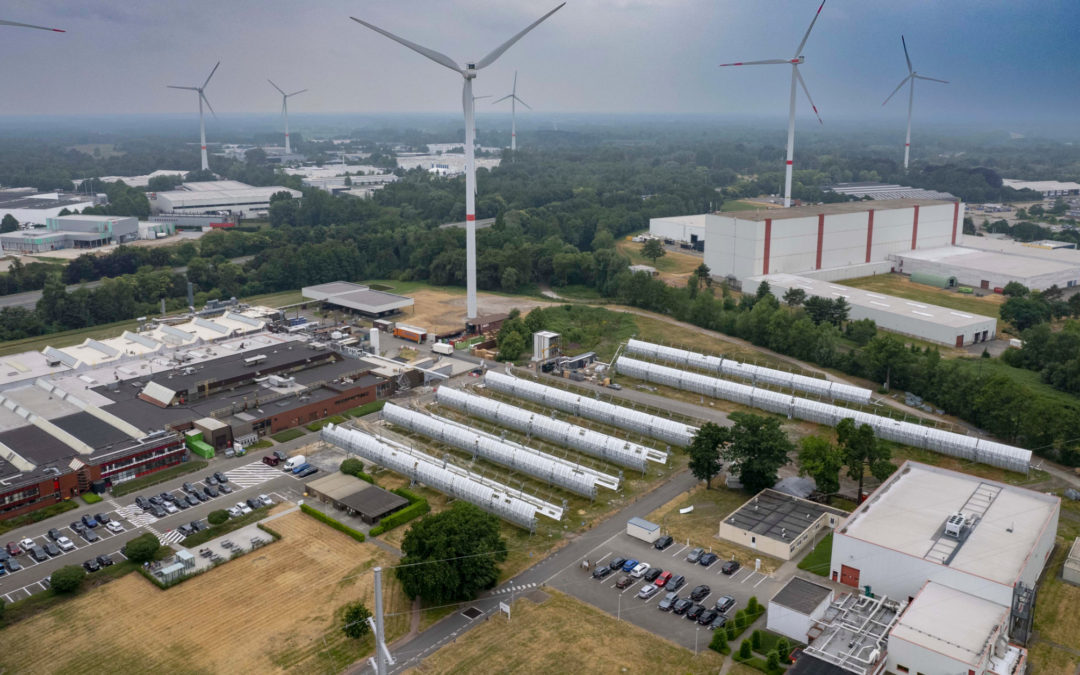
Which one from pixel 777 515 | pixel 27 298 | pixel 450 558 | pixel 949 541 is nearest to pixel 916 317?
pixel 777 515

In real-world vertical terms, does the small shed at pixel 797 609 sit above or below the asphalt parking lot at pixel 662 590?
above

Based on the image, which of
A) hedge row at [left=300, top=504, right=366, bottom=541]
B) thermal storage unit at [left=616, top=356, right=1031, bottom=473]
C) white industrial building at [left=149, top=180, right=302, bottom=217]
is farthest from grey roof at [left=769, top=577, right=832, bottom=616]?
white industrial building at [left=149, top=180, right=302, bottom=217]

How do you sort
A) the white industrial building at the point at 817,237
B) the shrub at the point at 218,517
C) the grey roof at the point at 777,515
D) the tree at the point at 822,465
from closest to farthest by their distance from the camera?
the grey roof at the point at 777,515 → the shrub at the point at 218,517 → the tree at the point at 822,465 → the white industrial building at the point at 817,237

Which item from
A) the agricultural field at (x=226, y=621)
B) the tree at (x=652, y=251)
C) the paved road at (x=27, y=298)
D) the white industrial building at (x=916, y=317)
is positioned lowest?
the agricultural field at (x=226, y=621)

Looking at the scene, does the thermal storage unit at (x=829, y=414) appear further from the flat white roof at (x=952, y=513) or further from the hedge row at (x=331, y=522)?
the hedge row at (x=331, y=522)

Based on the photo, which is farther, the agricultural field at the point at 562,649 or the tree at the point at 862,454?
the tree at the point at 862,454

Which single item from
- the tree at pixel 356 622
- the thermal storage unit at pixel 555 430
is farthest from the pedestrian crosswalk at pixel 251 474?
the tree at pixel 356 622

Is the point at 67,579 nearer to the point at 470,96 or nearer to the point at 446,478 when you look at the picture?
the point at 446,478

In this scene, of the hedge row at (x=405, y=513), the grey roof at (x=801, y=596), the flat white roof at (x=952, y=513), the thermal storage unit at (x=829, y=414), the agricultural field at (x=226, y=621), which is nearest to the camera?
the agricultural field at (x=226, y=621)
